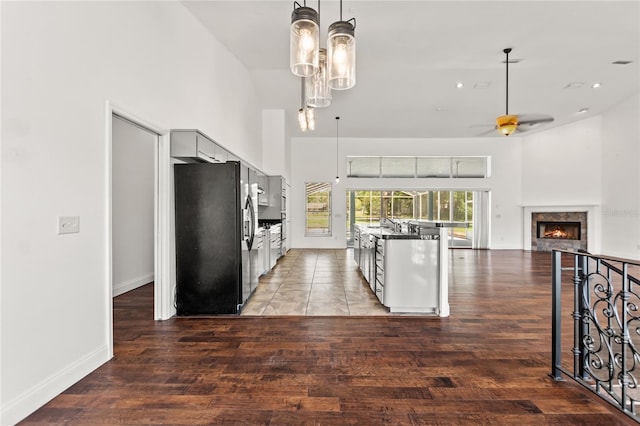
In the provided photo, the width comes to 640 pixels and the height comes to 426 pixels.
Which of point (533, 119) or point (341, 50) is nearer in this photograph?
point (341, 50)

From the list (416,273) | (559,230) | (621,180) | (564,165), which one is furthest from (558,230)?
(416,273)

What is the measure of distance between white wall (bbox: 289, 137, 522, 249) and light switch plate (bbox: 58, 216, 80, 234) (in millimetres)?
8185

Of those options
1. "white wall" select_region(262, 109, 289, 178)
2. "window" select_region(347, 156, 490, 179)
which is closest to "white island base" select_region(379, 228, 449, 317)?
"white wall" select_region(262, 109, 289, 178)

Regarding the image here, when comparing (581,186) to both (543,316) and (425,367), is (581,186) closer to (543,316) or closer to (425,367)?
(543,316)

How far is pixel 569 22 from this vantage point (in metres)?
4.32

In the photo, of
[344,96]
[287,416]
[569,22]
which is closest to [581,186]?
[569,22]

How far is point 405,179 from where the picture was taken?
34.7ft

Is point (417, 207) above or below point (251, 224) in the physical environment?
above

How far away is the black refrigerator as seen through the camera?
3701mm


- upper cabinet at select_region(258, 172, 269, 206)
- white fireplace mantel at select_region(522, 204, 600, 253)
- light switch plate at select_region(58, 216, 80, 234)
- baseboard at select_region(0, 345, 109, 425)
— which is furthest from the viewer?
white fireplace mantel at select_region(522, 204, 600, 253)

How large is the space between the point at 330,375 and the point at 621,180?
381 inches

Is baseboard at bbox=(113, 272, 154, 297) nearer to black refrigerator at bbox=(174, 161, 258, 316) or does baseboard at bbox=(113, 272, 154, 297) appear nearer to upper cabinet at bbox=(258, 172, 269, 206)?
black refrigerator at bbox=(174, 161, 258, 316)

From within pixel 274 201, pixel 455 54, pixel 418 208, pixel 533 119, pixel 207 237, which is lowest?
pixel 207 237

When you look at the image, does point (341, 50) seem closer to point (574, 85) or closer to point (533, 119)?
point (533, 119)
